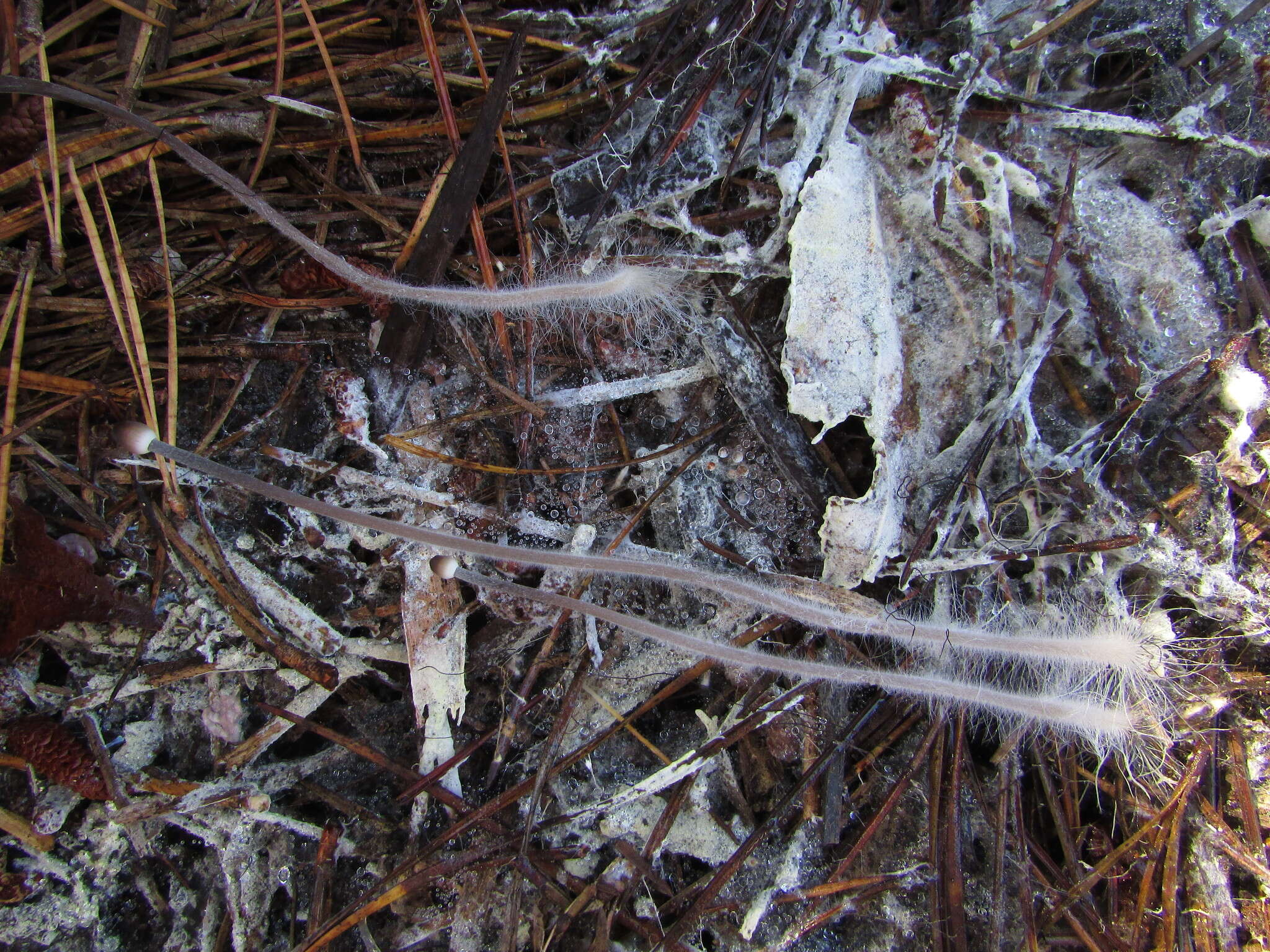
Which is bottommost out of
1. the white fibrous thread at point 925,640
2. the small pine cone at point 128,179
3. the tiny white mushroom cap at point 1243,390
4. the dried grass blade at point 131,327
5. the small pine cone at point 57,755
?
the small pine cone at point 57,755

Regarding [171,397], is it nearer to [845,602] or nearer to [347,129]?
[347,129]

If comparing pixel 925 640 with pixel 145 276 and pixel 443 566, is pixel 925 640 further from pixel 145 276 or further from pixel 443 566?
pixel 145 276

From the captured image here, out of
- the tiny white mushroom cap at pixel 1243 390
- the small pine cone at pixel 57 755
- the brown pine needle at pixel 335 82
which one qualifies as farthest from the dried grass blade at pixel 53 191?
the tiny white mushroom cap at pixel 1243 390

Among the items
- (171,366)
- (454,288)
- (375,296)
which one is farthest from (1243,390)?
(171,366)

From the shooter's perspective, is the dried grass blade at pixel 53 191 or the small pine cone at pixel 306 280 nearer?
the dried grass blade at pixel 53 191

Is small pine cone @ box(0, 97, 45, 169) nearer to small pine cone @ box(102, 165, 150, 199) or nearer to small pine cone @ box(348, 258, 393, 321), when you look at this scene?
small pine cone @ box(102, 165, 150, 199)

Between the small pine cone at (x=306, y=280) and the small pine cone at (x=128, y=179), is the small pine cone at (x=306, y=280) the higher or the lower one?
the lower one

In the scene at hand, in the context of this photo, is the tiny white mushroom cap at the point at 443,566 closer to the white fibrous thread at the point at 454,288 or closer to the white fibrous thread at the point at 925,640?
the white fibrous thread at the point at 925,640
